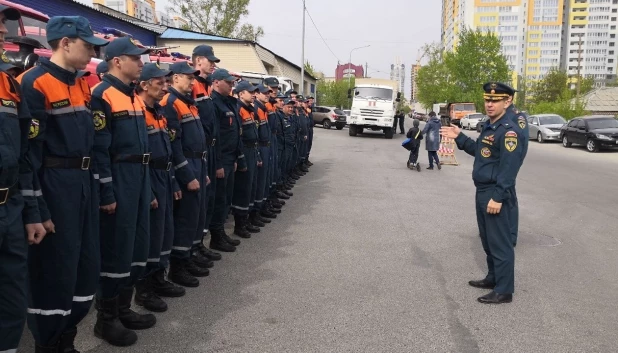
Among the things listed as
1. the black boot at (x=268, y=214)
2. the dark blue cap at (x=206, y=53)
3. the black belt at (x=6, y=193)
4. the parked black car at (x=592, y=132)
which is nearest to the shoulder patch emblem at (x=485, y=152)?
the dark blue cap at (x=206, y=53)

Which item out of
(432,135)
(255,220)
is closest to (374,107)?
(432,135)

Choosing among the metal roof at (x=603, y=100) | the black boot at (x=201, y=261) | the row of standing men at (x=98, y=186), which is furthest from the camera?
the metal roof at (x=603, y=100)

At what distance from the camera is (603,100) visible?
65562 mm

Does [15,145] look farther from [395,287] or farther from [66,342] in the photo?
[395,287]

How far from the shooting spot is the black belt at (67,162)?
3.26m

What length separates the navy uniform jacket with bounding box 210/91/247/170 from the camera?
6.14m

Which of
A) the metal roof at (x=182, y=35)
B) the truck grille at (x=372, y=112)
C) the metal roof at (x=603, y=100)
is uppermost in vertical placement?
the metal roof at (x=182, y=35)

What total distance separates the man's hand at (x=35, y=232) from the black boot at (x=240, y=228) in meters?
4.28

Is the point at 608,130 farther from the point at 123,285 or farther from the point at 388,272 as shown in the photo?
the point at 123,285

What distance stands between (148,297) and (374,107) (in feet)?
82.9

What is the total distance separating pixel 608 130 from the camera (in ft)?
71.8

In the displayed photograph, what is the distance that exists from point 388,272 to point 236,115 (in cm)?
249

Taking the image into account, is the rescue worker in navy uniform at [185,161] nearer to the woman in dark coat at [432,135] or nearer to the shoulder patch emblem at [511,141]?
the shoulder patch emblem at [511,141]

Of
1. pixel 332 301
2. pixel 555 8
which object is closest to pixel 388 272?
pixel 332 301
